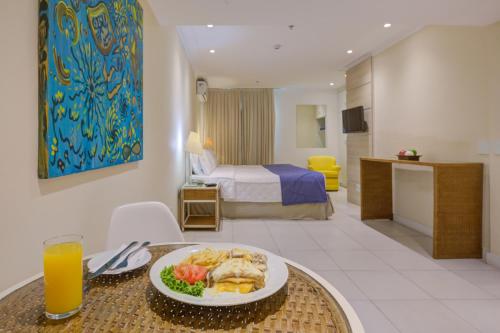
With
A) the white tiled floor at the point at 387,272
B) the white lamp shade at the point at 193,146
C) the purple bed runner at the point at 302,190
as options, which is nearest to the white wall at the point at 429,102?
the white tiled floor at the point at 387,272

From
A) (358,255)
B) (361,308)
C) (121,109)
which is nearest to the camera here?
(121,109)

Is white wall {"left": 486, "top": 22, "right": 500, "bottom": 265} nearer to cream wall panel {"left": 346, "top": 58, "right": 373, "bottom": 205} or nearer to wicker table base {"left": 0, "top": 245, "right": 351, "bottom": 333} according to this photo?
cream wall panel {"left": 346, "top": 58, "right": 373, "bottom": 205}

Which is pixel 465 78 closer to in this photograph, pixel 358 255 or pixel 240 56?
pixel 358 255

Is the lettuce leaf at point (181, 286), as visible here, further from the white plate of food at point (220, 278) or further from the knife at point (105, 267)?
the knife at point (105, 267)

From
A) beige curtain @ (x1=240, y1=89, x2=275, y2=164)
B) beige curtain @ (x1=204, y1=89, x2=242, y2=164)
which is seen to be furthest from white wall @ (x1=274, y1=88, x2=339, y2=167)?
beige curtain @ (x1=204, y1=89, x2=242, y2=164)

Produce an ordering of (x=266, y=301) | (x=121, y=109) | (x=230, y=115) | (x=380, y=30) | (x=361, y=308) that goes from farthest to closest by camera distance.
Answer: (x=230, y=115) < (x=380, y=30) < (x=361, y=308) < (x=121, y=109) < (x=266, y=301)

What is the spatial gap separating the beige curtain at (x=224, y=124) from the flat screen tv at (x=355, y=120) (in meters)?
3.07

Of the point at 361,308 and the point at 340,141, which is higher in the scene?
the point at 340,141

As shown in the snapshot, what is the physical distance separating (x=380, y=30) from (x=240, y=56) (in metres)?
2.15

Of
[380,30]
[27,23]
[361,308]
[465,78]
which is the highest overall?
[380,30]

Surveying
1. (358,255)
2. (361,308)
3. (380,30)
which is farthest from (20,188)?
(380,30)

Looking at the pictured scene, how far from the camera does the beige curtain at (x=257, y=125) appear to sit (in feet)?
24.5

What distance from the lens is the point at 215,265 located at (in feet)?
2.53

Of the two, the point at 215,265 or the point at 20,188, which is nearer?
the point at 215,265
